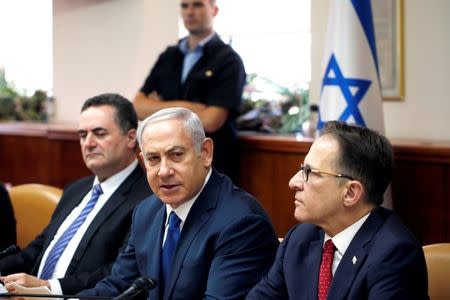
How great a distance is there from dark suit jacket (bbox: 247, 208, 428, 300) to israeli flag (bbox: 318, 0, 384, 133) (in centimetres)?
134

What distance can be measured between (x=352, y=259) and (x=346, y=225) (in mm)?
131

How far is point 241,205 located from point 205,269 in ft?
0.80

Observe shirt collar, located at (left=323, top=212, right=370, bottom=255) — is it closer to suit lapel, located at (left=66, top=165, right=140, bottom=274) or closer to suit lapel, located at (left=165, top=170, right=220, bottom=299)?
suit lapel, located at (left=165, top=170, right=220, bottom=299)

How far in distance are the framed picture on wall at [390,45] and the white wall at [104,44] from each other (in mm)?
1784

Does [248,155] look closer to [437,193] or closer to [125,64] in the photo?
[437,193]

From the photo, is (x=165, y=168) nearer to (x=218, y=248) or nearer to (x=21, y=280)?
(x=218, y=248)

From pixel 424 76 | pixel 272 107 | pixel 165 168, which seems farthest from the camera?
pixel 272 107

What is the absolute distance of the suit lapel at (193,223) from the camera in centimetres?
274

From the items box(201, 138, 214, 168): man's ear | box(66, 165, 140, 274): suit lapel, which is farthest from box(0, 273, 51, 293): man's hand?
box(201, 138, 214, 168): man's ear

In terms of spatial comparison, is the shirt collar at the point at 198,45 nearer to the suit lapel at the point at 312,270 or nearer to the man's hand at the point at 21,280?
the man's hand at the point at 21,280

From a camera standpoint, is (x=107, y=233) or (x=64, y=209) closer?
(x=107, y=233)

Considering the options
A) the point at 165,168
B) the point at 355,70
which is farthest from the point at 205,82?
the point at 165,168

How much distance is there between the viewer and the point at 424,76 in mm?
4469

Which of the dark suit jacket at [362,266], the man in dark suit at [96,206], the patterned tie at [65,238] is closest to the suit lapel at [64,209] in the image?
the man in dark suit at [96,206]
